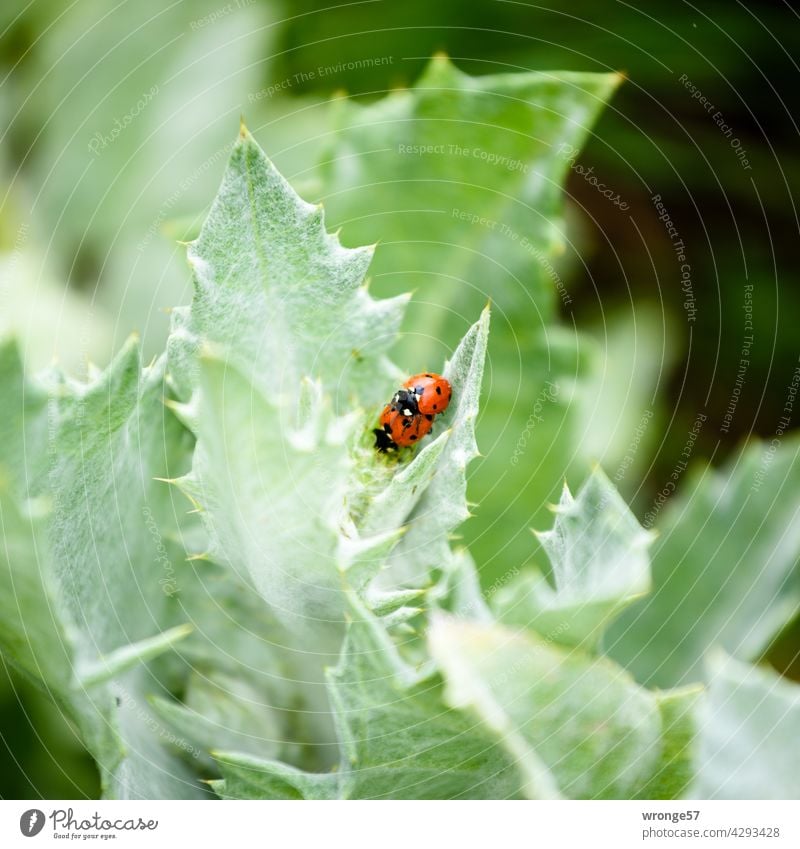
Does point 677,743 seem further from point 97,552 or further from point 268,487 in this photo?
point 97,552

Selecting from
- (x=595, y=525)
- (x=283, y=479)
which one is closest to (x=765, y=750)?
(x=595, y=525)

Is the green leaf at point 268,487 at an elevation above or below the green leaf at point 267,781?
above

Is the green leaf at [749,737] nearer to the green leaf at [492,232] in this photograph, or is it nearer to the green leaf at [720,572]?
the green leaf at [720,572]

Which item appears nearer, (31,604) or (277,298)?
(31,604)

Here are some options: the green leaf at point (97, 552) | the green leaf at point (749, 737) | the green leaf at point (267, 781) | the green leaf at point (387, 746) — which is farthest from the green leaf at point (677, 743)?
the green leaf at point (97, 552)

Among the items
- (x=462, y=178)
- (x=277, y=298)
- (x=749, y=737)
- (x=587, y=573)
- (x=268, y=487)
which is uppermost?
(x=462, y=178)

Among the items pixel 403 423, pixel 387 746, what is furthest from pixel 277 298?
pixel 387 746

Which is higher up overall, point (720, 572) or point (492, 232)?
point (492, 232)

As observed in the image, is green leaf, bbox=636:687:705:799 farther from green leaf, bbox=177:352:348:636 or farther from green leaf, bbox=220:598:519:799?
green leaf, bbox=177:352:348:636
